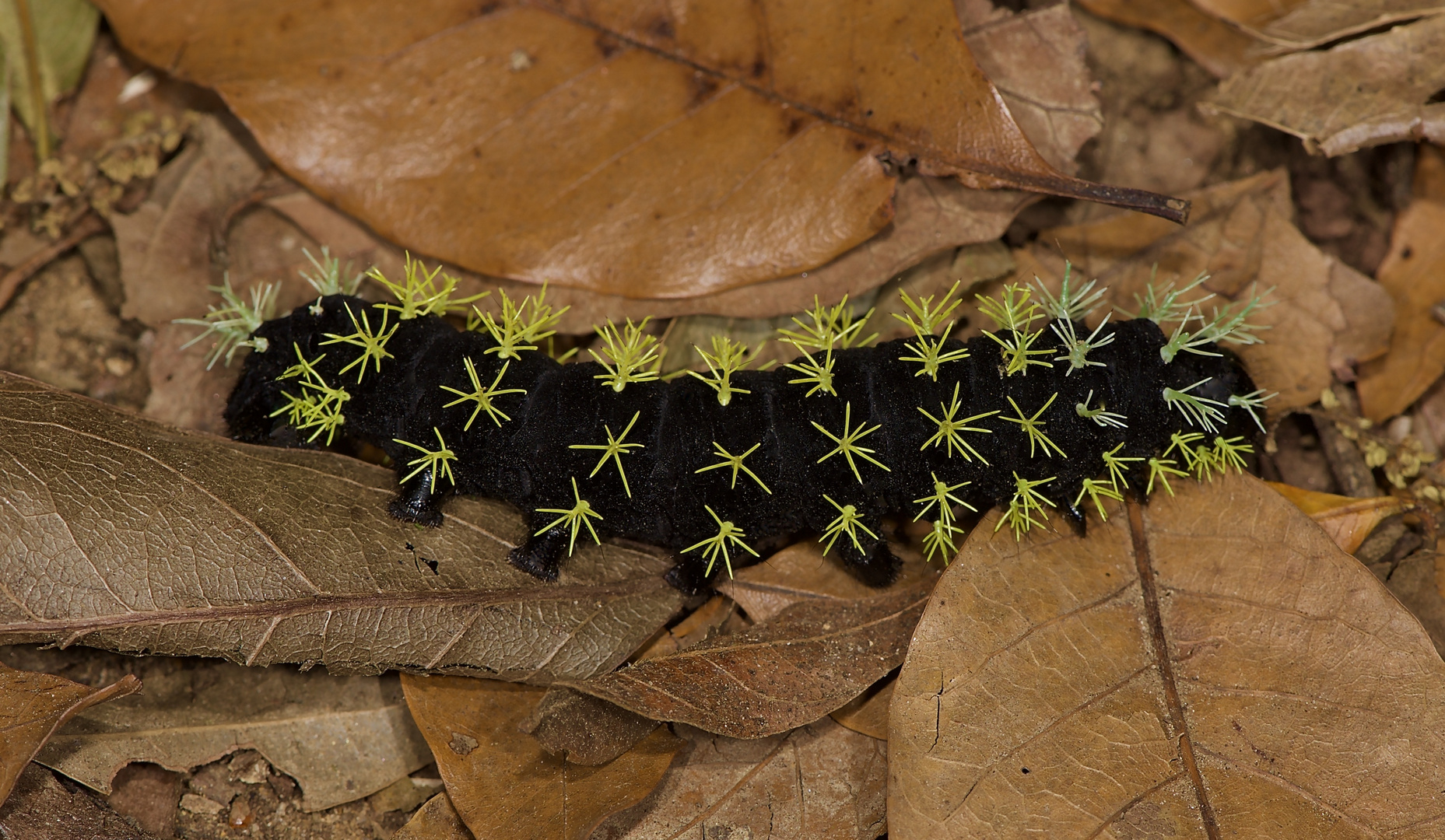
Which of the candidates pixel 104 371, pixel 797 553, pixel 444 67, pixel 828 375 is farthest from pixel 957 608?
pixel 104 371

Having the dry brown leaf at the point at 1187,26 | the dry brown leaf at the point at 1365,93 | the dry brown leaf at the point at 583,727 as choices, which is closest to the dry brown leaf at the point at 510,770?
the dry brown leaf at the point at 583,727

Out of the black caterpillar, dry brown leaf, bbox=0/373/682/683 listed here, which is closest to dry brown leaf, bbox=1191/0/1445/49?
the black caterpillar

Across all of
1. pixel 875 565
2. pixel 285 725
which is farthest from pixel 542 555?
pixel 875 565

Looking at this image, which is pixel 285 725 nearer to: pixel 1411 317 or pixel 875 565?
pixel 875 565

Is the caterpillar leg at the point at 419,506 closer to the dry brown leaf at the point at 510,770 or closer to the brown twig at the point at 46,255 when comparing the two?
the dry brown leaf at the point at 510,770

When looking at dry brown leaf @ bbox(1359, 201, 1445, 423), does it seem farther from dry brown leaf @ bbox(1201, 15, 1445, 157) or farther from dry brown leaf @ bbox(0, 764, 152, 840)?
dry brown leaf @ bbox(0, 764, 152, 840)

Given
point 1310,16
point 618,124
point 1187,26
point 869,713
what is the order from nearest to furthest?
point 869,713 → point 618,124 → point 1310,16 → point 1187,26
